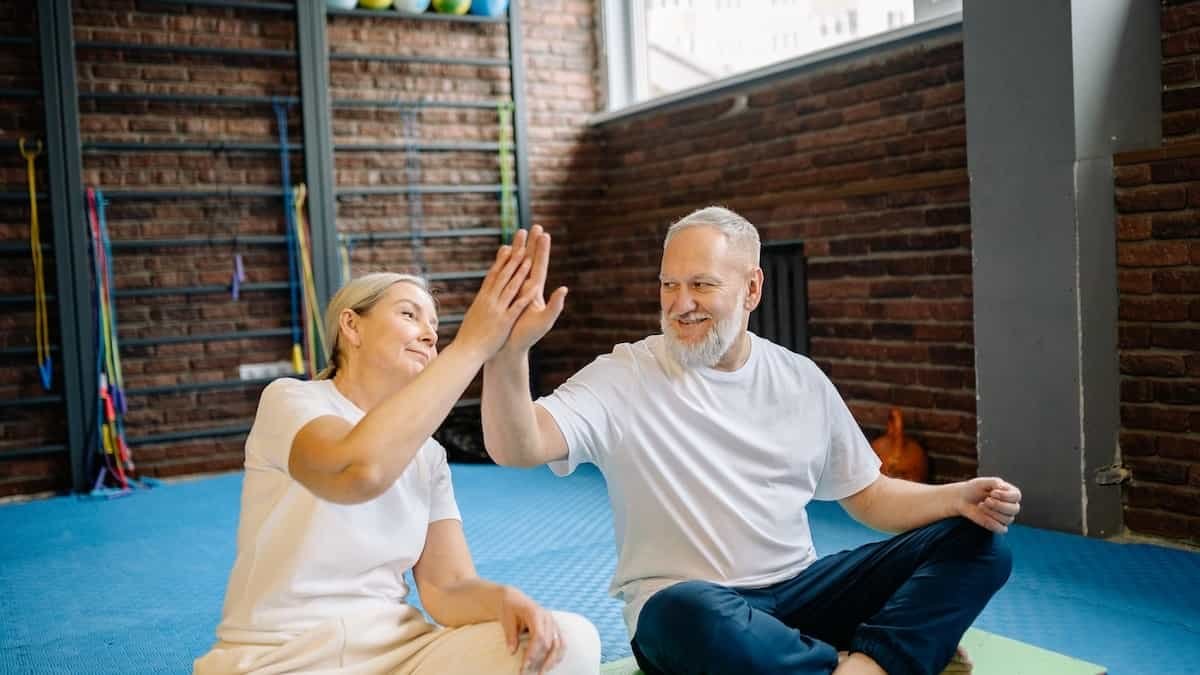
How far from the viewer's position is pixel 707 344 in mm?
2184

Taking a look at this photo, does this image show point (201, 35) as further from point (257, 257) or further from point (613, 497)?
point (613, 497)

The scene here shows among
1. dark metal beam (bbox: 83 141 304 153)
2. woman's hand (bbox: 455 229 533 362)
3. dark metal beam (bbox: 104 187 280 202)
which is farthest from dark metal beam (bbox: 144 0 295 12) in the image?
woman's hand (bbox: 455 229 533 362)

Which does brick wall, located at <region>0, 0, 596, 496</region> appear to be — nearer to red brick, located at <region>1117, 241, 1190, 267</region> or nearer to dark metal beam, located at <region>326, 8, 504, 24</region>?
dark metal beam, located at <region>326, 8, 504, 24</region>

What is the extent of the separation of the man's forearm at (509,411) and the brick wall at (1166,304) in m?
2.58

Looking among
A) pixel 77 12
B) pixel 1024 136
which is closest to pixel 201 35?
pixel 77 12

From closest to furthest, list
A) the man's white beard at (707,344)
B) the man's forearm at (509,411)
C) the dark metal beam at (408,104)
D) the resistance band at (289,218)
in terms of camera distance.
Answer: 1. the man's forearm at (509,411)
2. the man's white beard at (707,344)
3. the resistance band at (289,218)
4. the dark metal beam at (408,104)

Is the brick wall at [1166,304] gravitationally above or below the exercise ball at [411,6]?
below

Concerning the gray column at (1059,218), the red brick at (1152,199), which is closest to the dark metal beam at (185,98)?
the gray column at (1059,218)

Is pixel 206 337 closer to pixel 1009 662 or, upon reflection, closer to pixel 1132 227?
pixel 1132 227

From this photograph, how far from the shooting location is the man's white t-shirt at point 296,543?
174 centimetres

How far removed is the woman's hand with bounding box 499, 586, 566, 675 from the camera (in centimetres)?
169

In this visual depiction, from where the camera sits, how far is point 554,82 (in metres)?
6.80

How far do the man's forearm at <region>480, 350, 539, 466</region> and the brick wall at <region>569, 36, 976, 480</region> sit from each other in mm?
2857

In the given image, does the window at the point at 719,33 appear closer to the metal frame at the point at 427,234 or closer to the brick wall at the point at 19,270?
the metal frame at the point at 427,234
